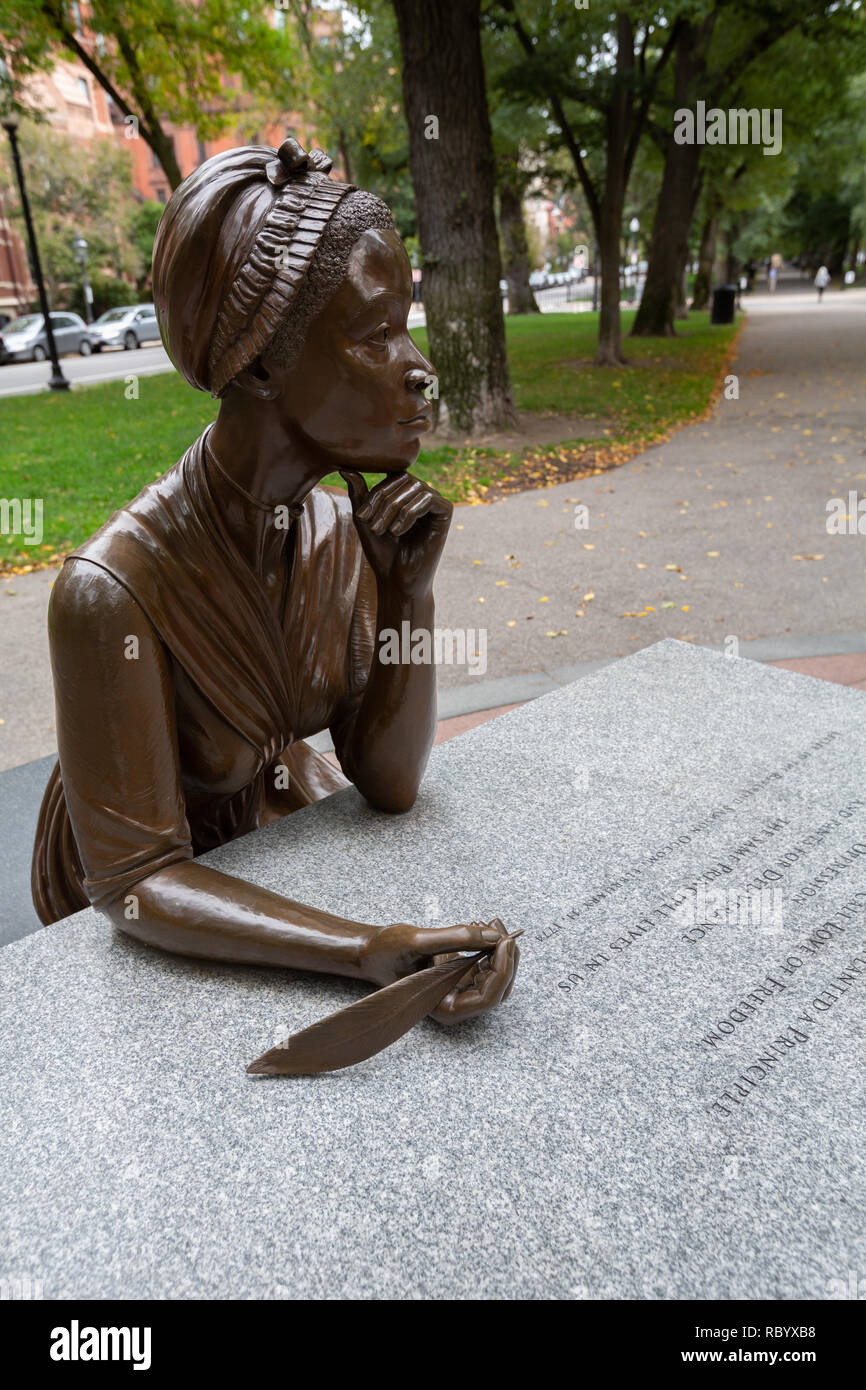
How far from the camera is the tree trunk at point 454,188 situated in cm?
1034

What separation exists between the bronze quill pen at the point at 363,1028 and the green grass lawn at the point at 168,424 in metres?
7.22

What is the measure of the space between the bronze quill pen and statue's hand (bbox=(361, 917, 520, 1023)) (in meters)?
0.04

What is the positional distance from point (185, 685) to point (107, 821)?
325mm

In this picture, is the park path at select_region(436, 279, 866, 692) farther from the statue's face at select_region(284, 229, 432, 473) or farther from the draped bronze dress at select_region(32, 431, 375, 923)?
the statue's face at select_region(284, 229, 432, 473)

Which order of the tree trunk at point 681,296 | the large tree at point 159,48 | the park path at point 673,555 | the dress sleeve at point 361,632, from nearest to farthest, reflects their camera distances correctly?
1. the dress sleeve at point 361,632
2. the park path at point 673,555
3. the large tree at point 159,48
4. the tree trunk at point 681,296

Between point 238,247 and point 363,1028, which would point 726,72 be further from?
point 363,1028

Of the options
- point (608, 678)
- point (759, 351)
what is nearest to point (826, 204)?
point (759, 351)

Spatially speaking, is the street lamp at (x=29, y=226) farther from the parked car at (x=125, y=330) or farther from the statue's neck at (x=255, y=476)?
the statue's neck at (x=255, y=476)

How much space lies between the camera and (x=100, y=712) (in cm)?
198

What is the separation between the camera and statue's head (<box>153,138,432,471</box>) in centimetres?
179

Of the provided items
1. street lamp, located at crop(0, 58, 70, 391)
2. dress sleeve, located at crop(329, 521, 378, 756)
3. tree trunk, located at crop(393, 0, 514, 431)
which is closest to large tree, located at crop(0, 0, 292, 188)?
street lamp, located at crop(0, 58, 70, 391)

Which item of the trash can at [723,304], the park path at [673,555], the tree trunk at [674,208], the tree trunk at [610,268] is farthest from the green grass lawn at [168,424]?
the trash can at [723,304]

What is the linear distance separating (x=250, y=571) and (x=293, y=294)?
24.5 inches

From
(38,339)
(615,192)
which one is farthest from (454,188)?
(38,339)
